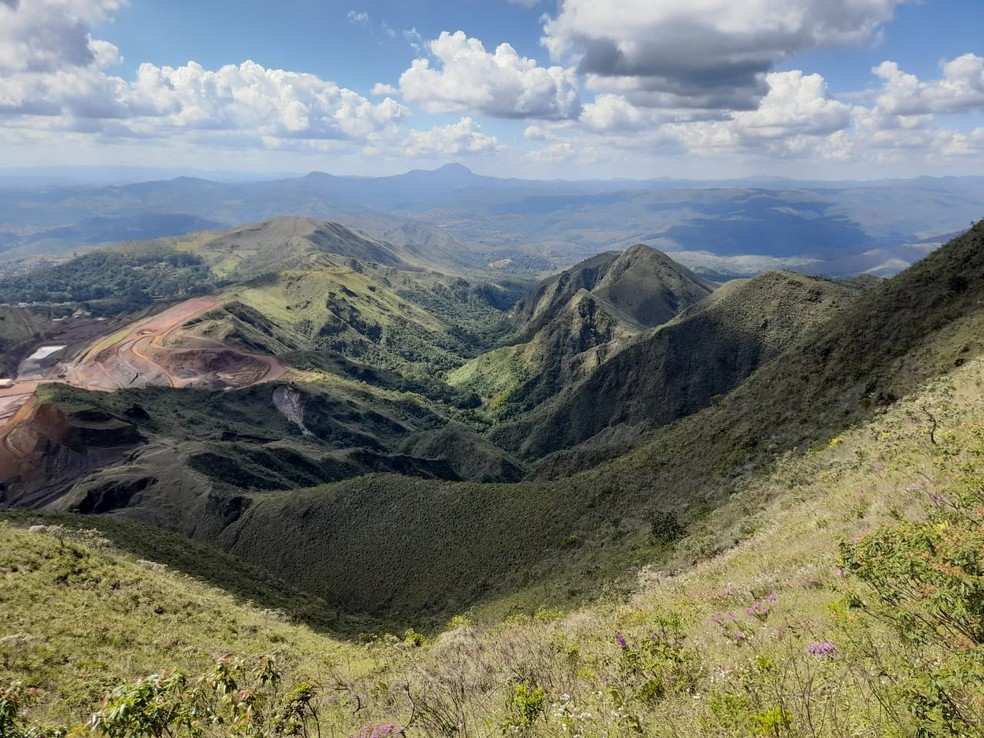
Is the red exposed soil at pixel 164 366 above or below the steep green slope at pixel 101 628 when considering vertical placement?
below

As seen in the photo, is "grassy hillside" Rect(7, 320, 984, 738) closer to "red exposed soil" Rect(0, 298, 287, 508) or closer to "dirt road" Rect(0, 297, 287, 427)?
"red exposed soil" Rect(0, 298, 287, 508)

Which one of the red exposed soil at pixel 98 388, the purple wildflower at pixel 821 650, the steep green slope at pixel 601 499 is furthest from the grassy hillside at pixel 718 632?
the red exposed soil at pixel 98 388

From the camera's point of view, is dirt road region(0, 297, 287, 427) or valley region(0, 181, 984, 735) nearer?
valley region(0, 181, 984, 735)

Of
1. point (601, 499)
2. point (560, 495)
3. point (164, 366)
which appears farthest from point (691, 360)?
point (164, 366)

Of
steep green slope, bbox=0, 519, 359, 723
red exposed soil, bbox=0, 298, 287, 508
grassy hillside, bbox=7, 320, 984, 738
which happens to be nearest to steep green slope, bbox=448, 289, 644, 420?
red exposed soil, bbox=0, 298, 287, 508

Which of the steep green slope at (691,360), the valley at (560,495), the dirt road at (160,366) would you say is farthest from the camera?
the dirt road at (160,366)

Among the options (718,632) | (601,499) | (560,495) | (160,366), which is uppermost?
(718,632)

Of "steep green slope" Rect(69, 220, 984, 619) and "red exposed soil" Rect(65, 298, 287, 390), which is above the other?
"steep green slope" Rect(69, 220, 984, 619)

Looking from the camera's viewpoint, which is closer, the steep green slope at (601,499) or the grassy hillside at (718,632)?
the grassy hillside at (718,632)

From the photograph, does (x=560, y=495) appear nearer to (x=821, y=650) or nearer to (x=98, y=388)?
(x=821, y=650)

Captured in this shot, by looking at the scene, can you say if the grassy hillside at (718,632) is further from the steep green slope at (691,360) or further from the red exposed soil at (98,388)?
the steep green slope at (691,360)

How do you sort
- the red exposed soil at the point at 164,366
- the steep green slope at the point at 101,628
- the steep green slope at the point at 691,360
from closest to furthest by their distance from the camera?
1. the steep green slope at the point at 101,628
2. the steep green slope at the point at 691,360
3. the red exposed soil at the point at 164,366
